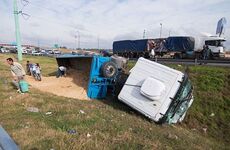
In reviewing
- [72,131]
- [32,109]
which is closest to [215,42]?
[32,109]

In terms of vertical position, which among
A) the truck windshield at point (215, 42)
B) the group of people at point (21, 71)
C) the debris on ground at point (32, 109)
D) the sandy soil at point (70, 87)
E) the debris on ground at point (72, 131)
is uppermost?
the truck windshield at point (215, 42)

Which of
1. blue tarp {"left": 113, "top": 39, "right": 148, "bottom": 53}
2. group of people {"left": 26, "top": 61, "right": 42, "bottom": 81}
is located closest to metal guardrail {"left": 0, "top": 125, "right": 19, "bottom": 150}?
group of people {"left": 26, "top": 61, "right": 42, "bottom": 81}

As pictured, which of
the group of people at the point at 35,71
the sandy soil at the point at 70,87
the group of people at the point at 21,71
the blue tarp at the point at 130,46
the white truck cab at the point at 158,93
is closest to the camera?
the white truck cab at the point at 158,93

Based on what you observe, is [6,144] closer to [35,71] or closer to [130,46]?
[35,71]

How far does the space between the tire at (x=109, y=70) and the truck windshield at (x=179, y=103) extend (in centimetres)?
326

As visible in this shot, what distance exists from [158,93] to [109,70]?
314 centimetres

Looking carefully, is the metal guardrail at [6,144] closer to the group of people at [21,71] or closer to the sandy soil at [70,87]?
the group of people at [21,71]

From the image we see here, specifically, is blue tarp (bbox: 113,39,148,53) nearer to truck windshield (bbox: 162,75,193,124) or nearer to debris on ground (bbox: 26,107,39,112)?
truck windshield (bbox: 162,75,193,124)

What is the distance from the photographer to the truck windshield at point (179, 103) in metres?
7.38

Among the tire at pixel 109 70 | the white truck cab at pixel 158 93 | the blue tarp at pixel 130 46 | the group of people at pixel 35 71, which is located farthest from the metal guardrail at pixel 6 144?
the blue tarp at pixel 130 46

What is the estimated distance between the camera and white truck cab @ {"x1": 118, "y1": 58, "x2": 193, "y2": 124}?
7285 mm

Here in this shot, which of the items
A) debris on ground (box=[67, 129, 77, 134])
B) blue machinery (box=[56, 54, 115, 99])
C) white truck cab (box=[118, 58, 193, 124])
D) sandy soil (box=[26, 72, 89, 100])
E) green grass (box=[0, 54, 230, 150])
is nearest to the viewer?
green grass (box=[0, 54, 230, 150])

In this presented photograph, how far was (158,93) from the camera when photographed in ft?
23.7

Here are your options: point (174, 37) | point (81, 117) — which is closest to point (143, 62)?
point (81, 117)
